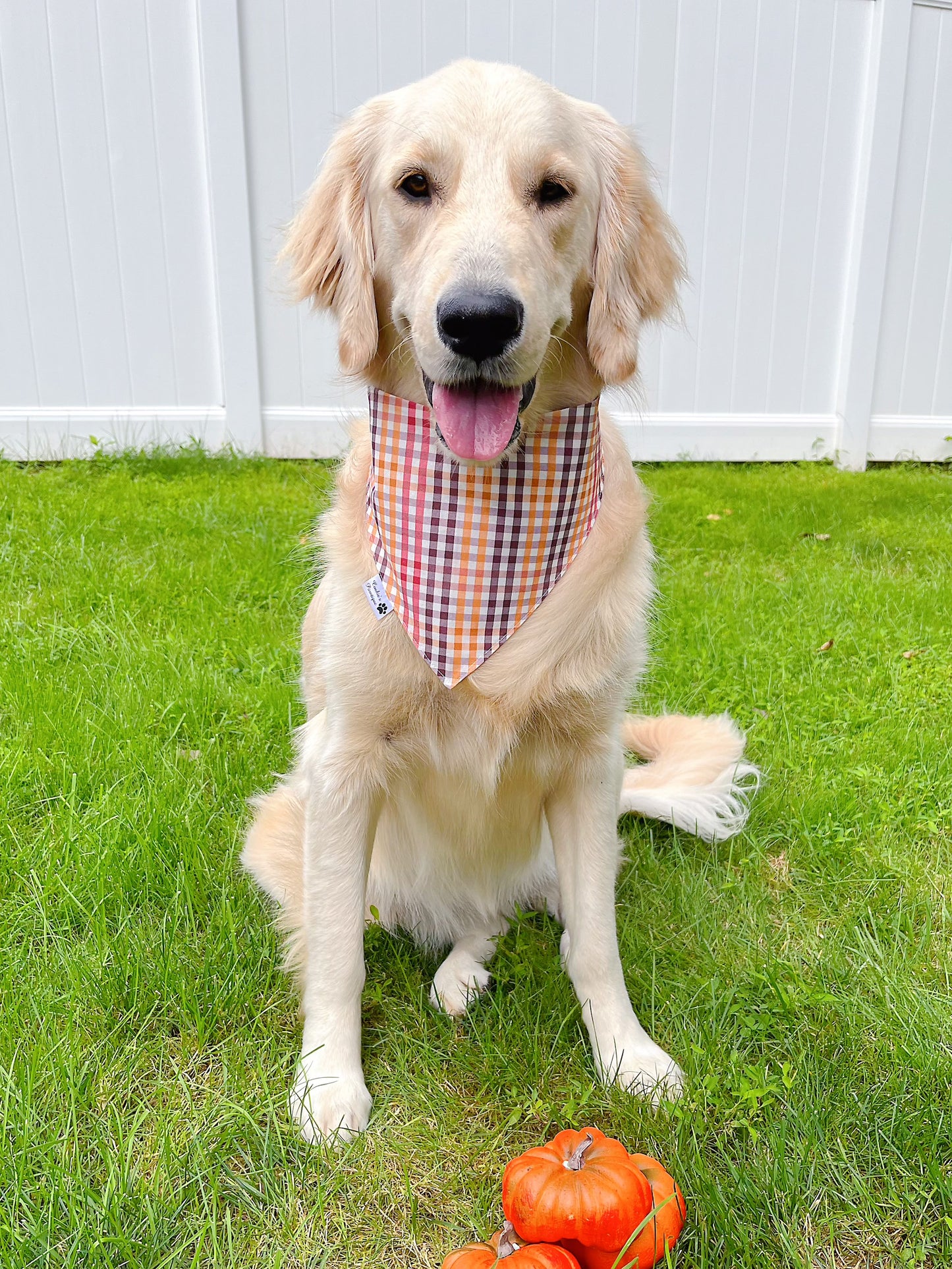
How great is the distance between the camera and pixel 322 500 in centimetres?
480

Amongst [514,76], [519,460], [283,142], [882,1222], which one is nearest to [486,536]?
[519,460]

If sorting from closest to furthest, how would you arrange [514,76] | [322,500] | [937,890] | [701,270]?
1. [514,76]
2. [937,890]
3. [322,500]
4. [701,270]

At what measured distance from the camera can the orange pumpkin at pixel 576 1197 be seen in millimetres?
1176

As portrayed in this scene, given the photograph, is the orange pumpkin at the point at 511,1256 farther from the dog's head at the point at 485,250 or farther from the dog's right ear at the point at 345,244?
the dog's right ear at the point at 345,244

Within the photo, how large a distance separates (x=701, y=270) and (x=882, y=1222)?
226 inches

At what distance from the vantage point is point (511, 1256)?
3.73 feet

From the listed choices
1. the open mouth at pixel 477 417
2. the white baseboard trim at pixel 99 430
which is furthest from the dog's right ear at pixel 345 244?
the white baseboard trim at pixel 99 430

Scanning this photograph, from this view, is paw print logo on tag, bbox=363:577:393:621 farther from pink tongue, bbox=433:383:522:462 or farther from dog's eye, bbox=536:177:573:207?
dog's eye, bbox=536:177:573:207

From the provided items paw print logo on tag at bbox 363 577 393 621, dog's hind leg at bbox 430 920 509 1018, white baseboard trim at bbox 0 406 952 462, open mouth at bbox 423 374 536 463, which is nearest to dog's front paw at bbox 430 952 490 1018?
dog's hind leg at bbox 430 920 509 1018

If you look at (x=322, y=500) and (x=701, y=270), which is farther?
(x=701, y=270)

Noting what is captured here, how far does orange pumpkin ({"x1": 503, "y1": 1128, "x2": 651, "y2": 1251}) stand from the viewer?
1176 millimetres

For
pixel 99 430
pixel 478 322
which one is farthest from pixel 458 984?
pixel 99 430

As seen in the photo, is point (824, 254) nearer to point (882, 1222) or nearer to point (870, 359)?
point (870, 359)

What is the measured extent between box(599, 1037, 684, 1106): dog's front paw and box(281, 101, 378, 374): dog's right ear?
1.35 m
